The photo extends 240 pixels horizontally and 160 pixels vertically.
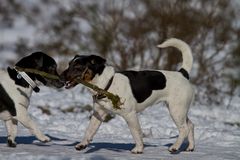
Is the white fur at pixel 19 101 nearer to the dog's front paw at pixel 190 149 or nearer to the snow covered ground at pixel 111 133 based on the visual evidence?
the snow covered ground at pixel 111 133

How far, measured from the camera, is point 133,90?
8.35 meters

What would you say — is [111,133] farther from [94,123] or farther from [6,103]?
[6,103]

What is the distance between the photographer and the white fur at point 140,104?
8195 millimetres

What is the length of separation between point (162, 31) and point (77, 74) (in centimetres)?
1034

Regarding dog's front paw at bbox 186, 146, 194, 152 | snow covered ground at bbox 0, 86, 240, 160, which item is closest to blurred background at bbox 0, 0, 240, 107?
snow covered ground at bbox 0, 86, 240, 160

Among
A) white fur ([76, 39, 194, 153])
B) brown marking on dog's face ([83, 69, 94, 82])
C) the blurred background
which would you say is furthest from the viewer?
the blurred background

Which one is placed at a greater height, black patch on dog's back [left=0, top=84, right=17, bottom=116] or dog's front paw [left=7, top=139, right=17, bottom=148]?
black patch on dog's back [left=0, top=84, right=17, bottom=116]

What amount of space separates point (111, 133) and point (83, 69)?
3391 millimetres

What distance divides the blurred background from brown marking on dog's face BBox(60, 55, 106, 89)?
941cm

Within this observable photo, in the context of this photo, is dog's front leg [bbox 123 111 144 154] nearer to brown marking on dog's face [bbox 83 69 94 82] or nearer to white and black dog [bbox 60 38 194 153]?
white and black dog [bbox 60 38 194 153]

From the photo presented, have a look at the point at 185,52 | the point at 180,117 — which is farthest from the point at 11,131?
the point at 185,52

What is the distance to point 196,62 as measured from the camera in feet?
62.0

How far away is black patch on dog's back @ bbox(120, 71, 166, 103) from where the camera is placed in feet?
27.6

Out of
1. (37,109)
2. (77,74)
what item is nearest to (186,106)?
(77,74)
